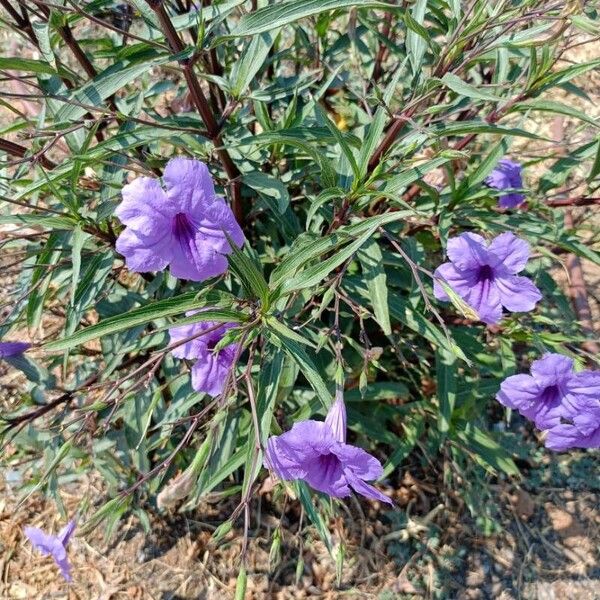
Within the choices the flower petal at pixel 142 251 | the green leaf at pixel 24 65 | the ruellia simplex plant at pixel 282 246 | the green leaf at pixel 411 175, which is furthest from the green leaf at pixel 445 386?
the green leaf at pixel 24 65

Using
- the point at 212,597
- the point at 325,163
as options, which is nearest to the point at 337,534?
the point at 212,597

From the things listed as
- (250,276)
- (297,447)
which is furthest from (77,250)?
(297,447)

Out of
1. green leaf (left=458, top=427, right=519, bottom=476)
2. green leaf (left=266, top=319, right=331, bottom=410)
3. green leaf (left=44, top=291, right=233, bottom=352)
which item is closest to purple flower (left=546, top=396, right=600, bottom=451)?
green leaf (left=458, top=427, right=519, bottom=476)

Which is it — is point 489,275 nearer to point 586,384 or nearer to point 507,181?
point 586,384

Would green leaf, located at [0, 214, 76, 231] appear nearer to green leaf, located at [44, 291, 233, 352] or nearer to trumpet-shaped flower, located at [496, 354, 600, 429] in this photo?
green leaf, located at [44, 291, 233, 352]

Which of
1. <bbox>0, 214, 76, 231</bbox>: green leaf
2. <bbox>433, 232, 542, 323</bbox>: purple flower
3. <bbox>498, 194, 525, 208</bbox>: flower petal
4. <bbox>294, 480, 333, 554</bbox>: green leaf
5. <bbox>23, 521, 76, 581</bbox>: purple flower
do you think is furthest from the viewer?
<bbox>498, 194, 525, 208</bbox>: flower petal

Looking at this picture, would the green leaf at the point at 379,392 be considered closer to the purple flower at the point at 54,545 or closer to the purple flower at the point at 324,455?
the purple flower at the point at 324,455
